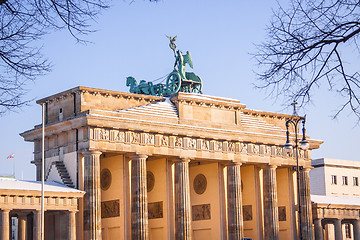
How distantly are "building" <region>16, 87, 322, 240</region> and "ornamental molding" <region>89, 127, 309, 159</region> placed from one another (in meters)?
0.08

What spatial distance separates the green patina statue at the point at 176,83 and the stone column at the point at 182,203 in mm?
7201

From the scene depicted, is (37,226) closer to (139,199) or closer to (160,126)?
(139,199)

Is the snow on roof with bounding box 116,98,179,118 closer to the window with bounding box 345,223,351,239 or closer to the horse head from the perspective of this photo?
the horse head

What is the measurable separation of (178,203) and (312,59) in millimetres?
40564

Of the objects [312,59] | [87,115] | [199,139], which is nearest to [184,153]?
[199,139]

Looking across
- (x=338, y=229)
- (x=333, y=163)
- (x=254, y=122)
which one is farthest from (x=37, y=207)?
(x=333, y=163)

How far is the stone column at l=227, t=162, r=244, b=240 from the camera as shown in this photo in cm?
5756

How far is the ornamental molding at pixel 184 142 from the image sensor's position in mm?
51219

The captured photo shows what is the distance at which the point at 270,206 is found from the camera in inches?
2409

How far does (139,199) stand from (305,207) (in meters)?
19.8

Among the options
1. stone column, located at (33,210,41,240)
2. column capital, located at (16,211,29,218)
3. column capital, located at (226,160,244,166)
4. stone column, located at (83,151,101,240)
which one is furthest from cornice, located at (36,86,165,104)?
stone column, located at (33,210,41,240)

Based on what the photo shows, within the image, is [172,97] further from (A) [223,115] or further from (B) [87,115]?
(B) [87,115]

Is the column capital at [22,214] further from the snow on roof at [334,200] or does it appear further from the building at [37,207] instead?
the snow on roof at [334,200]

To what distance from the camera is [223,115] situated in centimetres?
5934
